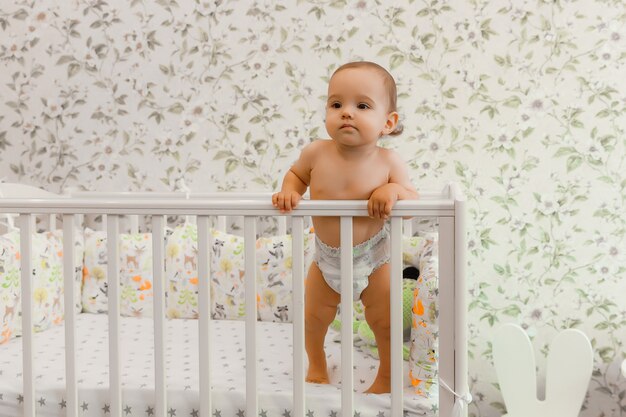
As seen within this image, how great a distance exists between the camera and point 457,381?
47.1 inches

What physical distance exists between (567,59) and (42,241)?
66.8 inches

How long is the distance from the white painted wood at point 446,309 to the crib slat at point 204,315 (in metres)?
0.44

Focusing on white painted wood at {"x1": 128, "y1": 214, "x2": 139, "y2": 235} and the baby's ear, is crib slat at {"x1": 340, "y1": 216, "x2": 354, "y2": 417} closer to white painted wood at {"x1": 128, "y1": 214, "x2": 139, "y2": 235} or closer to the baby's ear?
the baby's ear

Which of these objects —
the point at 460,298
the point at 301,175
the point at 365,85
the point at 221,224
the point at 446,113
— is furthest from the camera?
the point at 221,224

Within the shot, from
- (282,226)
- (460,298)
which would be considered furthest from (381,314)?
(282,226)

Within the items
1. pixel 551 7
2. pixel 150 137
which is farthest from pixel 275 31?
pixel 551 7

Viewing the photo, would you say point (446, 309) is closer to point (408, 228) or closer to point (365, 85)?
point (365, 85)

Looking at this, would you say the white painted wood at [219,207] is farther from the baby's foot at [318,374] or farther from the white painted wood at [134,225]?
the white painted wood at [134,225]

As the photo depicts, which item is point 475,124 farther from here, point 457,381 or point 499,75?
point 457,381

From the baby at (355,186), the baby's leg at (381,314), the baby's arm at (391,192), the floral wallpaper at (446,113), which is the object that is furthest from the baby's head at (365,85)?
the floral wallpaper at (446,113)

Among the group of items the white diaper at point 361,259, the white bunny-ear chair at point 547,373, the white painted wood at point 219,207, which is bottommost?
the white bunny-ear chair at point 547,373

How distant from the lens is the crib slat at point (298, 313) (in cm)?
124

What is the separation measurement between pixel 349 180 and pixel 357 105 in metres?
0.15

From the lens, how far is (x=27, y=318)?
1.37m
